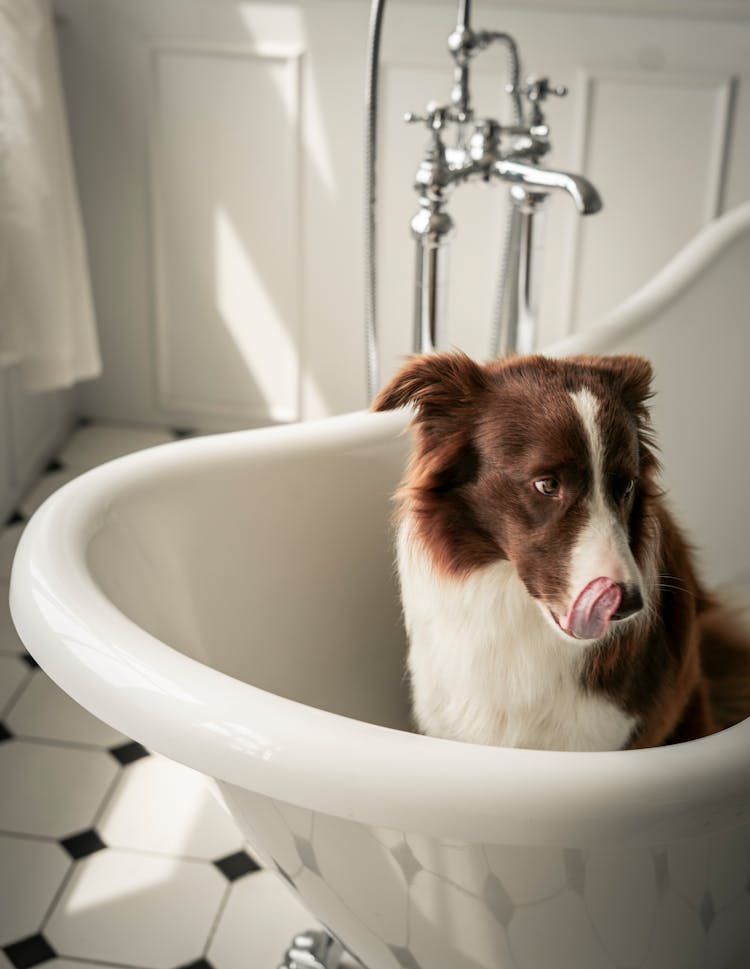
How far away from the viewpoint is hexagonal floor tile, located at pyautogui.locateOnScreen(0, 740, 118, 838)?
6.02 ft

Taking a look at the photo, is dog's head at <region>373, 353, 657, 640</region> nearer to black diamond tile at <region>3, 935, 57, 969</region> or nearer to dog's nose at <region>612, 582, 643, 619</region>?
dog's nose at <region>612, 582, 643, 619</region>

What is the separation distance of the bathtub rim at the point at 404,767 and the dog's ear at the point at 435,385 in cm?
34

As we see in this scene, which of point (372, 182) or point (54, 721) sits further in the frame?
point (54, 721)

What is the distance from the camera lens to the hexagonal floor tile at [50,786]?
1834 millimetres

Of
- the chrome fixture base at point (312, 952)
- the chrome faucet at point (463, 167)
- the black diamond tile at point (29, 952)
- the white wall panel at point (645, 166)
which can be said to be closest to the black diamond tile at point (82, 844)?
the black diamond tile at point (29, 952)

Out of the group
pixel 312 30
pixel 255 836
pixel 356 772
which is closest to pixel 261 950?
pixel 255 836

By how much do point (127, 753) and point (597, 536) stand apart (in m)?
1.27

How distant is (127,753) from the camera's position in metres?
2.01

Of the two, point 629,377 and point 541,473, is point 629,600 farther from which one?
point 629,377

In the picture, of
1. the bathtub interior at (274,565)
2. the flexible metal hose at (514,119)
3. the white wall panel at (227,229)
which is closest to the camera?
the bathtub interior at (274,565)

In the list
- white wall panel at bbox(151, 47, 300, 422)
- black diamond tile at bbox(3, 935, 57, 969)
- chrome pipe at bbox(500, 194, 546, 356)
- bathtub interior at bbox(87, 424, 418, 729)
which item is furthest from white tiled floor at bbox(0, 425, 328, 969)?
white wall panel at bbox(151, 47, 300, 422)

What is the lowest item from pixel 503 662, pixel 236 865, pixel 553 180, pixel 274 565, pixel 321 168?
pixel 236 865

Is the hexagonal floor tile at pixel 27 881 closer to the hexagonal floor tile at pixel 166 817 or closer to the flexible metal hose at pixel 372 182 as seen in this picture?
the hexagonal floor tile at pixel 166 817

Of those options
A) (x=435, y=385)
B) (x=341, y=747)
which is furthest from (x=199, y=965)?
(x=435, y=385)
